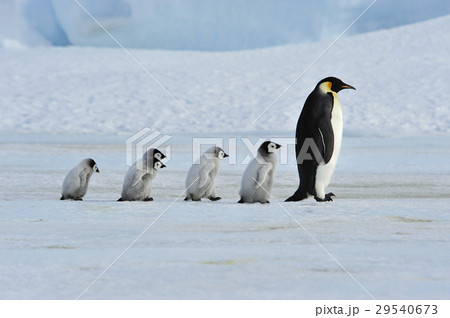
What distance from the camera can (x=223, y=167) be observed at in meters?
7.61

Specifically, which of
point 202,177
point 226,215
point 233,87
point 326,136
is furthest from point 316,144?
point 233,87

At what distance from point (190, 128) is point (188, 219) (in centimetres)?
1103

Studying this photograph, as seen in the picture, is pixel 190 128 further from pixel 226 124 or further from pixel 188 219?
pixel 188 219

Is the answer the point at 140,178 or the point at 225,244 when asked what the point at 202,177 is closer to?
the point at 140,178

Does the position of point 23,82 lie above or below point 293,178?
above

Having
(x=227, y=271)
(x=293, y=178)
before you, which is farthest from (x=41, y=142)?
(x=227, y=271)

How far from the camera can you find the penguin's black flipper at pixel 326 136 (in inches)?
191

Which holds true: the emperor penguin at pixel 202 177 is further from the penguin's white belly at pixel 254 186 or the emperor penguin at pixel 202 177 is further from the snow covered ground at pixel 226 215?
the penguin's white belly at pixel 254 186

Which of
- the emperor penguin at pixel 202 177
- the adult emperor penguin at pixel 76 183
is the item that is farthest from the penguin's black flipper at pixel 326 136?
the adult emperor penguin at pixel 76 183

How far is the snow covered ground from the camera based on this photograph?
7.93 feet

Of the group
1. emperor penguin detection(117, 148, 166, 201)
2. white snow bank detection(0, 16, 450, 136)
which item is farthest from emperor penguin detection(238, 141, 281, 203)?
white snow bank detection(0, 16, 450, 136)

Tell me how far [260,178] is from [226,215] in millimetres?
570

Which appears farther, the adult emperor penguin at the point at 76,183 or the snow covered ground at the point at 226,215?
the adult emperor penguin at the point at 76,183
